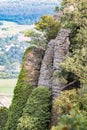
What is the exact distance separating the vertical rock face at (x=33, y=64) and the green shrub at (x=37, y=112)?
2.44 metres

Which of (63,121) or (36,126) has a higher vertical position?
(36,126)

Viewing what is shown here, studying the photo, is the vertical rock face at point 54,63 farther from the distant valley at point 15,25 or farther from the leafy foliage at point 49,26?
the distant valley at point 15,25

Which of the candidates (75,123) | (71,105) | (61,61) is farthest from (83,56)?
(75,123)

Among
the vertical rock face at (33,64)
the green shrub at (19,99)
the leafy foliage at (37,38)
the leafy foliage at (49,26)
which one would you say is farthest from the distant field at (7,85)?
the green shrub at (19,99)

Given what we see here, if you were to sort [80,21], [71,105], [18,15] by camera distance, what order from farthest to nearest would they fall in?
1. [18,15]
2. [80,21]
3. [71,105]

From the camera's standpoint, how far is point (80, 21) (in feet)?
84.2

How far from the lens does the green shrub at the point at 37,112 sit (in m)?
25.3

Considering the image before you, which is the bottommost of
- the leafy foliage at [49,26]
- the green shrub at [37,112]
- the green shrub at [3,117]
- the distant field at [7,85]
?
the green shrub at [37,112]

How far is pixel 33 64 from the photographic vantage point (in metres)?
28.6

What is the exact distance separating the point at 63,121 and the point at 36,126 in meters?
12.6

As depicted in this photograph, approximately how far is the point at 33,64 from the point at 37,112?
4019 mm

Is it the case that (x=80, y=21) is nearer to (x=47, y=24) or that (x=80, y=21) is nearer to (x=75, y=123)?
(x=47, y=24)

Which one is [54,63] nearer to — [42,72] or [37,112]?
[42,72]

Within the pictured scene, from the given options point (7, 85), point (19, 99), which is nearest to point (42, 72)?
point (19, 99)
